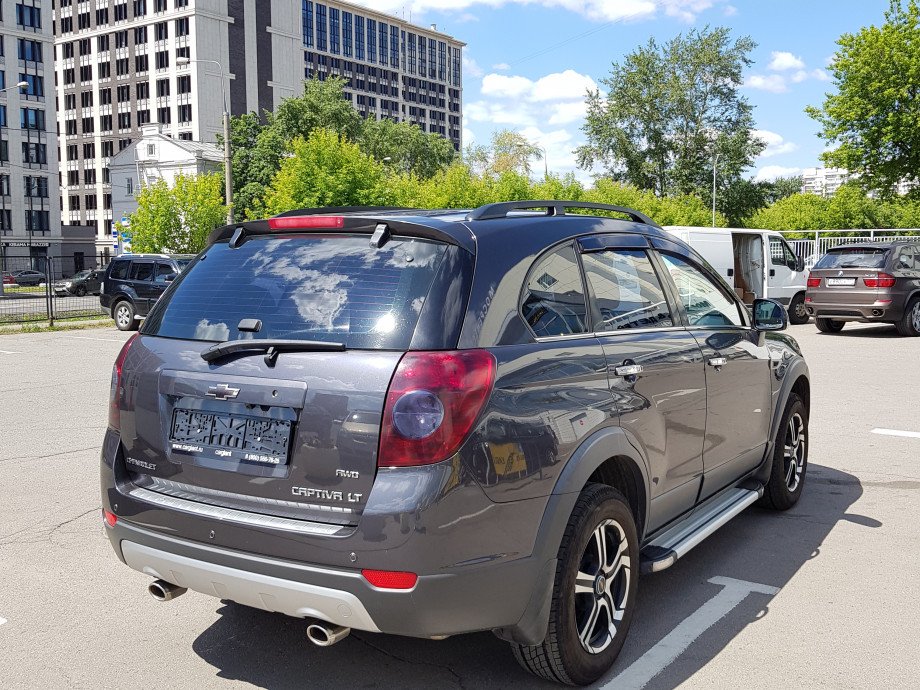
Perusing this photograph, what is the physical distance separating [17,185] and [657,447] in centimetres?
8386

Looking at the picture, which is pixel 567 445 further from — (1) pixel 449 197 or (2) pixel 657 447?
(1) pixel 449 197

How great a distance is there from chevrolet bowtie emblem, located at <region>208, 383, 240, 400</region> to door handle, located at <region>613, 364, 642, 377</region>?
145 cm

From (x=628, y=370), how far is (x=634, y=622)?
1.15m

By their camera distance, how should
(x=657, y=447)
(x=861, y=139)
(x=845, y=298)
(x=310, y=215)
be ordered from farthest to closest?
(x=861, y=139) → (x=845, y=298) → (x=657, y=447) → (x=310, y=215)

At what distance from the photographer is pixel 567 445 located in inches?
124

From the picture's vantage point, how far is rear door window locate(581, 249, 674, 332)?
12.3 feet

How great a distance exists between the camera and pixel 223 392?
3090 mm

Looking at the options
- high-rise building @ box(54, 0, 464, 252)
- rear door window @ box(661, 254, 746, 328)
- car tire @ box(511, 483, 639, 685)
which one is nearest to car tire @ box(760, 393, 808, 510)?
rear door window @ box(661, 254, 746, 328)

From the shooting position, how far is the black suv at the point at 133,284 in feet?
76.0

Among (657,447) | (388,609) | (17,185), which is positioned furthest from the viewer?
(17,185)

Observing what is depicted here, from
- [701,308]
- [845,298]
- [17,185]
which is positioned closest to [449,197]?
[845,298]

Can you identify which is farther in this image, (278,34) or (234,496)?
(278,34)

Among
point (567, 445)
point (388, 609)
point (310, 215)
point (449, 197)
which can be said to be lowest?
point (388, 609)

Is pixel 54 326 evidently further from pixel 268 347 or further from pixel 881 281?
pixel 268 347
